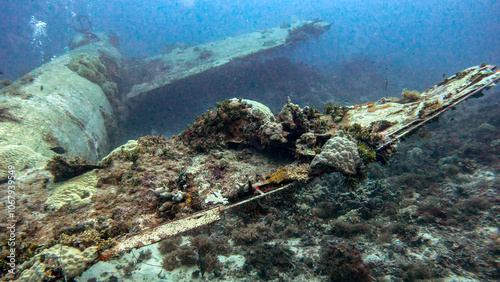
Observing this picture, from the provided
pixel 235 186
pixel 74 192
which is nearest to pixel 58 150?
pixel 74 192

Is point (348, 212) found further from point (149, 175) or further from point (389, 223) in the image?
point (149, 175)

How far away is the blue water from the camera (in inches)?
1768

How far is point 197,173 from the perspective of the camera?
4504 mm

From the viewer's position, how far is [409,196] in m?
9.21

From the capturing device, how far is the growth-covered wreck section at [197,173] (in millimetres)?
3104

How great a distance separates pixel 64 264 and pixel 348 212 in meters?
8.65

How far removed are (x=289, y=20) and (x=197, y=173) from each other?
6951 centimetres

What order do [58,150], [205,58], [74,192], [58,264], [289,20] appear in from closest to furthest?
[58,264] → [74,192] → [58,150] → [205,58] → [289,20]

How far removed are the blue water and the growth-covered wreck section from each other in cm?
A: 2115

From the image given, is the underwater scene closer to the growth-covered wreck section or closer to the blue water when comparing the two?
the growth-covered wreck section

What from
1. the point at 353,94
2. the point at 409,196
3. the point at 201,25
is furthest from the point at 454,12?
the point at 409,196

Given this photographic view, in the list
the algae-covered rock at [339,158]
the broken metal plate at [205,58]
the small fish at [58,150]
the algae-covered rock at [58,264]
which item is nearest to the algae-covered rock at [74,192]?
the algae-covered rock at [58,264]

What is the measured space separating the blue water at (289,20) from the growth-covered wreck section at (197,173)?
21149 mm

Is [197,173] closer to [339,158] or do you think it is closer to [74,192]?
[74,192]
